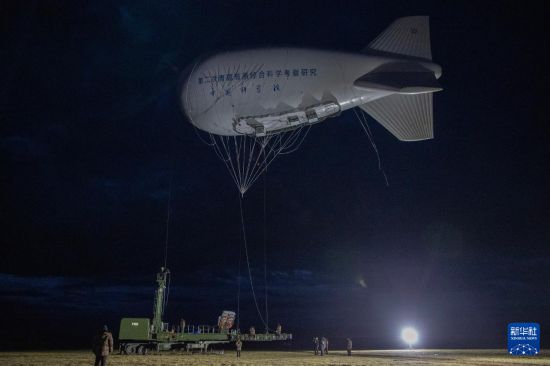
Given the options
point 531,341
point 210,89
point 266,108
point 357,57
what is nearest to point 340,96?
point 357,57

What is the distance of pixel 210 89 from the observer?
22562 millimetres

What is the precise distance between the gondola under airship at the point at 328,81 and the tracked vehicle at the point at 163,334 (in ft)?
44.2

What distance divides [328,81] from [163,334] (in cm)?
1858

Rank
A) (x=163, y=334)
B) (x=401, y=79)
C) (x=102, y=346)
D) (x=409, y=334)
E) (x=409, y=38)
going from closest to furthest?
(x=102, y=346), (x=401, y=79), (x=409, y=38), (x=163, y=334), (x=409, y=334)

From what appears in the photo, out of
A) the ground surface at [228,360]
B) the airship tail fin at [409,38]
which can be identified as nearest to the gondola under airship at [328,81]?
the airship tail fin at [409,38]

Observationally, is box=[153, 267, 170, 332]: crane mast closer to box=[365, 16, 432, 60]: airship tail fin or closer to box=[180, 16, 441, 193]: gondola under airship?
box=[180, 16, 441, 193]: gondola under airship

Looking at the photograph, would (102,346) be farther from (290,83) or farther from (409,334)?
(409,334)

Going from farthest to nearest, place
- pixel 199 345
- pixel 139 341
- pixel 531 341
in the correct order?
pixel 199 345
pixel 139 341
pixel 531 341

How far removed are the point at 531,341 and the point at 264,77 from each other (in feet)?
61.3

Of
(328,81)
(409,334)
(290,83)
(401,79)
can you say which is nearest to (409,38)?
(401,79)

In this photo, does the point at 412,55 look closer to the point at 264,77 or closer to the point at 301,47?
the point at 301,47

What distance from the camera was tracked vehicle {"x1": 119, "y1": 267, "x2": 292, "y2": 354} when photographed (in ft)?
95.8

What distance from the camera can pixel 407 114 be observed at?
21.5m

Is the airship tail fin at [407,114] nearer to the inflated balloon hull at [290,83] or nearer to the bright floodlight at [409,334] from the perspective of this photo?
the inflated balloon hull at [290,83]
